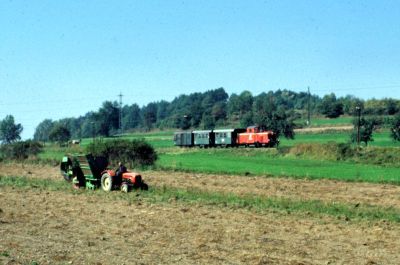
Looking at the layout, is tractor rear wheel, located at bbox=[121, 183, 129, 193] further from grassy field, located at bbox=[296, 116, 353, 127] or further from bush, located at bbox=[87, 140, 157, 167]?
grassy field, located at bbox=[296, 116, 353, 127]

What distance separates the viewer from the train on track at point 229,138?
6500cm

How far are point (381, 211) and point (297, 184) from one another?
10155 millimetres

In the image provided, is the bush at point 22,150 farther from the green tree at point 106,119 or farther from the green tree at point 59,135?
the green tree at point 106,119

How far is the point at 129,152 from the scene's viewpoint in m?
44.2

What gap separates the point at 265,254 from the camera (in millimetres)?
12164

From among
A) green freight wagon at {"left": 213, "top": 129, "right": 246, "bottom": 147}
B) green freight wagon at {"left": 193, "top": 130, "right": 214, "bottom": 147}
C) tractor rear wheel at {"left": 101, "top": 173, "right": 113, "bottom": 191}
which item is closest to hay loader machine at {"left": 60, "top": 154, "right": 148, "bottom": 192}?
tractor rear wheel at {"left": 101, "top": 173, "right": 113, "bottom": 191}

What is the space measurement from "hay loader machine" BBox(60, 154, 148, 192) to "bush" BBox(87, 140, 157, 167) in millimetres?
15244

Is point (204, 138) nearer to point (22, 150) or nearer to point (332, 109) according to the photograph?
point (22, 150)

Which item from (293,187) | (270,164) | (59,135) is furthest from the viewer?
(59,135)

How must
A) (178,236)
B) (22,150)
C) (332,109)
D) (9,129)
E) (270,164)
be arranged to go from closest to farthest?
(178,236) < (270,164) < (22,150) < (332,109) < (9,129)

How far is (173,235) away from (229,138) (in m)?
56.7

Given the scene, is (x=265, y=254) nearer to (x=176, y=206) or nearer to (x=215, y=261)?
(x=215, y=261)

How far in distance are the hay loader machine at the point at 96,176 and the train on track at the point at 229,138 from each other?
38979 mm

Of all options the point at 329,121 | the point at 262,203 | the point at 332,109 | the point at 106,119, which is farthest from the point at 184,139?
the point at 106,119
